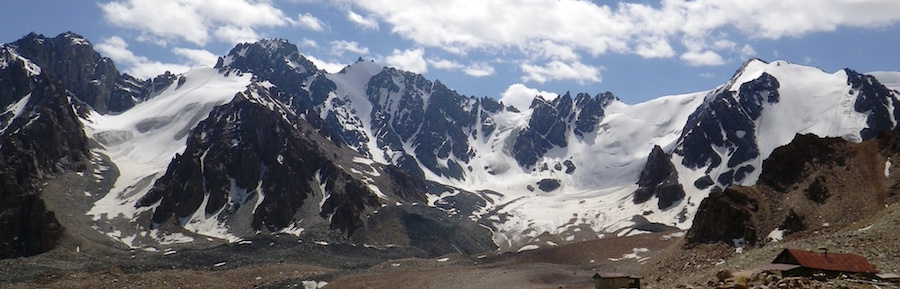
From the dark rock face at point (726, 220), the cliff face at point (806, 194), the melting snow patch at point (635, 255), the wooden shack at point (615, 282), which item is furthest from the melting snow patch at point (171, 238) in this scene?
the wooden shack at point (615, 282)

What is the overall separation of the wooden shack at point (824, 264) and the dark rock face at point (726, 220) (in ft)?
122

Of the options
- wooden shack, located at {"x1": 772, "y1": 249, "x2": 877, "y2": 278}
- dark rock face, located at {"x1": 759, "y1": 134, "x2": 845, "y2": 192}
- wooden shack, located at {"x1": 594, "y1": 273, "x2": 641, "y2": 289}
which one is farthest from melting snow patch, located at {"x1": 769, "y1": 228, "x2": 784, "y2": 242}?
wooden shack, located at {"x1": 594, "y1": 273, "x2": 641, "y2": 289}

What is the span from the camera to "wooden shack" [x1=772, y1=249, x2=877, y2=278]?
177ft

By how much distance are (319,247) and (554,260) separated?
64.9m

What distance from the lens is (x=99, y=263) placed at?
476ft

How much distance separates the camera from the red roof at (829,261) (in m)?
55.0

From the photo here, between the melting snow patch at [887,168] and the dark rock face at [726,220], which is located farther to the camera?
the melting snow patch at [887,168]

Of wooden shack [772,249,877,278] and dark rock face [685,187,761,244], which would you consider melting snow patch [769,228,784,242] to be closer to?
dark rock face [685,187,761,244]

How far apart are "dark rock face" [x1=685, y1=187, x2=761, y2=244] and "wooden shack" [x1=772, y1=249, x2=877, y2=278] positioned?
37055 millimetres

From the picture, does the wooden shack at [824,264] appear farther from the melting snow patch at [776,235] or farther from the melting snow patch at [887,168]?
the melting snow patch at [887,168]

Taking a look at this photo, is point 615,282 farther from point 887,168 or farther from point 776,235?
point 887,168

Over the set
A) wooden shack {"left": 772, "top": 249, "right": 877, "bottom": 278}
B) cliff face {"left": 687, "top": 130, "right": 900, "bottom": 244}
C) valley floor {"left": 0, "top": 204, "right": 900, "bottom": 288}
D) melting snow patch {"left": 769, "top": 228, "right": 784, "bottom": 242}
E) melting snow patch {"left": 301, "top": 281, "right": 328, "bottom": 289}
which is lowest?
melting snow patch {"left": 301, "top": 281, "right": 328, "bottom": 289}

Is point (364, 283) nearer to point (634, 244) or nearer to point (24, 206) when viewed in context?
point (634, 244)

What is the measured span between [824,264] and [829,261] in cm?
64
